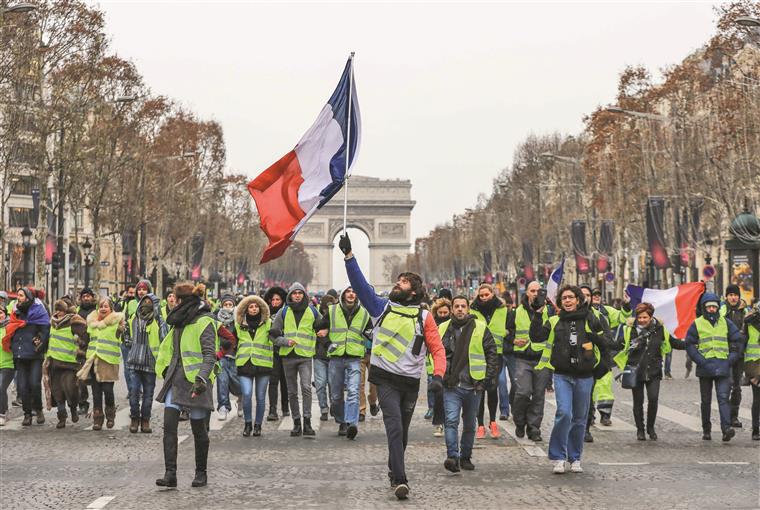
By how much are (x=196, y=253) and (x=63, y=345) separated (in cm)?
5352

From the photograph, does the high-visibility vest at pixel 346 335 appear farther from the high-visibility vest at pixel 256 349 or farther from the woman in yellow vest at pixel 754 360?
the woman in yellow vest at pixel 754 360

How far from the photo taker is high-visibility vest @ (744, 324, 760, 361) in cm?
1639

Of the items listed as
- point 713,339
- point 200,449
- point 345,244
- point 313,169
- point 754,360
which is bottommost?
point 200,449

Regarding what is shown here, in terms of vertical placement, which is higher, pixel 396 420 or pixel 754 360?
pixel 754 360

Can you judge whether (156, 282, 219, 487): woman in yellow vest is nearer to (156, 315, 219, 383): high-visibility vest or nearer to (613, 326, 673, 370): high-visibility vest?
(156, 315, 219, 383): high-visibility vest

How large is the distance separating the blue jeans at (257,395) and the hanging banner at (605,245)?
45.4 metres

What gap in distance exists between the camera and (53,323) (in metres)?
18.0

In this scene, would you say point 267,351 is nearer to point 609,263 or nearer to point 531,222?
point 609,263

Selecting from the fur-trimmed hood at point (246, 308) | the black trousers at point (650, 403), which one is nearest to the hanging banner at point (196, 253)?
the fur-trimmed hood at point (246, 308)

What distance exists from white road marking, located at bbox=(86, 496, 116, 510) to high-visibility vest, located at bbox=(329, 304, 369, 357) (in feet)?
19.4

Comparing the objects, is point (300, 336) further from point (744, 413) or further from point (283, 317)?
point (744, 413)

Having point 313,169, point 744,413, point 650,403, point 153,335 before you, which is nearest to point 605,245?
point 744,413

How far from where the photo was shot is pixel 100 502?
37.2ft

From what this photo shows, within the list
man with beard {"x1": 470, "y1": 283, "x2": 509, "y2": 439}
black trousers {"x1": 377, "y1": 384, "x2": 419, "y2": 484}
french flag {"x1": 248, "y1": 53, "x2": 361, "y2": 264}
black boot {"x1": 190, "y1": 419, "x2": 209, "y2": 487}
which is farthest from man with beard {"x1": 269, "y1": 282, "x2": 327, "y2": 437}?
black trousers {"x1": 377, "y1": 384, "x2": 419, "y2": 484}
